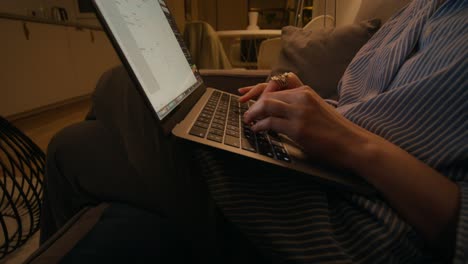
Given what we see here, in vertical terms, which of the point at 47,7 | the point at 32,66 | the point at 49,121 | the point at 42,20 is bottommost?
the point at 49,121

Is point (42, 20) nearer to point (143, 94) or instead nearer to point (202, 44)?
point (202, 44)

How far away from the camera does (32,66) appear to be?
7.43 ft

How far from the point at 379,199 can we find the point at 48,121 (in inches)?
112

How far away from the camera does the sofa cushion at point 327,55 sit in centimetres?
89

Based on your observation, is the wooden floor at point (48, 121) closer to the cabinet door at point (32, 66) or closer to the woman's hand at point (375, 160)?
the cabinet door at point (32, 66)

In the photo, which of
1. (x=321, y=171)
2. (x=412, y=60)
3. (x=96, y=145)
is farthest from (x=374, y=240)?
(x=96, y=145)

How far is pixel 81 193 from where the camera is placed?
40 cm

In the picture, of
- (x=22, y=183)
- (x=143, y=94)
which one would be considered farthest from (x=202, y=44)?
(x=143, y=94)

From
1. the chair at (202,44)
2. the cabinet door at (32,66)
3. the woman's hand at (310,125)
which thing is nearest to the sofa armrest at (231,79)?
the woman's hand at (310,125)

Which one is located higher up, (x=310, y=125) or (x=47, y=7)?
(x=47, y=7)

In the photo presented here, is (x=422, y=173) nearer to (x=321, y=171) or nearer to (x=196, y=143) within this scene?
(x=321, y=171)

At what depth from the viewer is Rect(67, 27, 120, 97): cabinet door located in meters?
2.79

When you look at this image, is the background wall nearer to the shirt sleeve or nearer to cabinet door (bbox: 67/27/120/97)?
cabinet door (bbox: 67/27/120/97)

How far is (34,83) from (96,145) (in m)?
2.45
